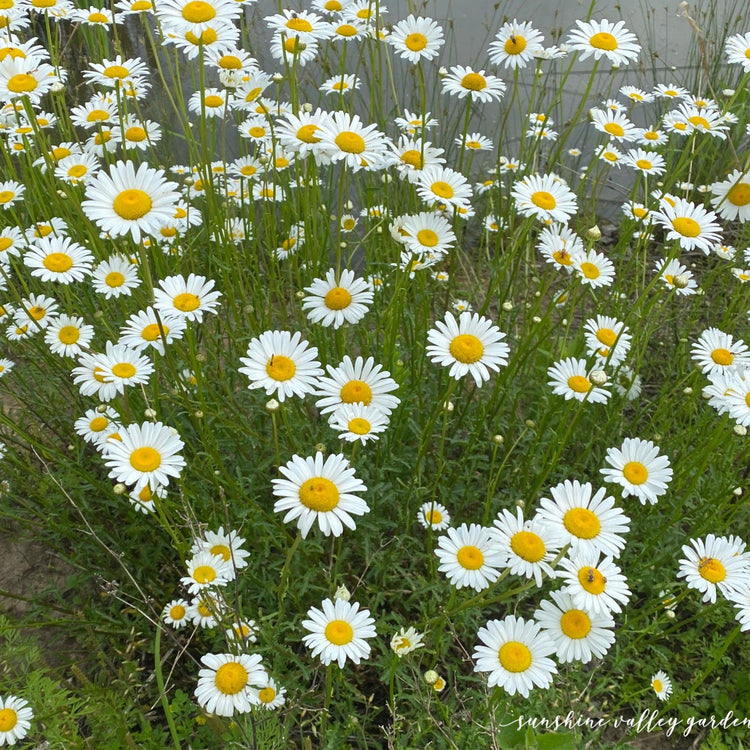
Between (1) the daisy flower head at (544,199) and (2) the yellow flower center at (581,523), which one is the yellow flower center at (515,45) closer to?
(1) the daisy flower head at (544,199)

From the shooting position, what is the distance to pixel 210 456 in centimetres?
237

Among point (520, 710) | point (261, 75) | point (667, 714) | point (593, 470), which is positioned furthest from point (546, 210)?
point (667, 714)

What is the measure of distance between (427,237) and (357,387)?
77 cm

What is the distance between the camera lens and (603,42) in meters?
2.99

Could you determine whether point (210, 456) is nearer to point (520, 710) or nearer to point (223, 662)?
point (223, 662)

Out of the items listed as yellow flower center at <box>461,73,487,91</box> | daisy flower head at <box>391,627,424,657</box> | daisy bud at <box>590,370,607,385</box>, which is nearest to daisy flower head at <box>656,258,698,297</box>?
→ daisy bud at <box>590,370,607,385</box>

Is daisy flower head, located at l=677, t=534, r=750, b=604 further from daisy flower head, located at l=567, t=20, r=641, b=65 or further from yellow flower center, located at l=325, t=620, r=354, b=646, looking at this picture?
daisy flower head, located at l=567, t=20, r=641, b=65

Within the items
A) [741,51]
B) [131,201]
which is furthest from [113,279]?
[741,51]

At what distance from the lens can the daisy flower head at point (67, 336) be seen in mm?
2936

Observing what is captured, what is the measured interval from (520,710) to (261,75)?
301 cm

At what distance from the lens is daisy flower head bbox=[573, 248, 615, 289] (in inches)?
120

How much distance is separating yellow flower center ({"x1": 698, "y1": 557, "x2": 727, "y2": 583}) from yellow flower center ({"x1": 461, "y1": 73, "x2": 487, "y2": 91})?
7.01 ft

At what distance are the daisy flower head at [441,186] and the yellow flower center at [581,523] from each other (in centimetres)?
130

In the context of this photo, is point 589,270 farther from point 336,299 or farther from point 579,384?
point 336,299
